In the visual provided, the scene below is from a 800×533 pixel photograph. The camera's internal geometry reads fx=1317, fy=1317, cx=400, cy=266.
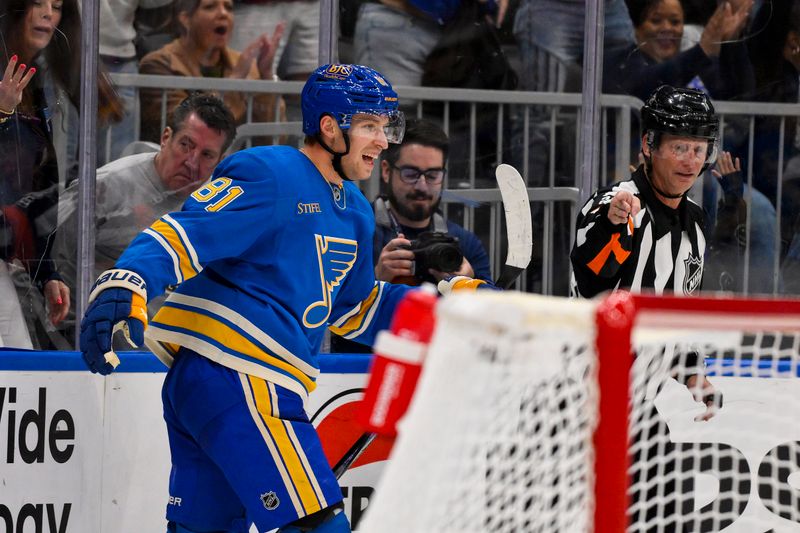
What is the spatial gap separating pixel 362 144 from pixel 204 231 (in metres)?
0.47

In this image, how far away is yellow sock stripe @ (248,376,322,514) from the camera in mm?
2850

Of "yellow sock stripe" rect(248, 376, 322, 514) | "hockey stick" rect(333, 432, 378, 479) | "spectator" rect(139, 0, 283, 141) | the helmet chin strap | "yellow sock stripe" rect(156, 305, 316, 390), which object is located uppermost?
"spectator" rect(139, 0, 283, 141)

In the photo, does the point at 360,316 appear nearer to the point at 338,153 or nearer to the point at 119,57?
the point at 338,153

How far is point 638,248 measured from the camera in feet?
11.0

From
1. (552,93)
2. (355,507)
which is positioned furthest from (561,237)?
(355,507)

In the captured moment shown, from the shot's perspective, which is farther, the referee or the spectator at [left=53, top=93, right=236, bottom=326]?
the spectator at [left=53, top=93, right=236, bottom=326]

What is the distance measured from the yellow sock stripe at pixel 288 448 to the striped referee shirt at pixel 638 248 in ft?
2.92

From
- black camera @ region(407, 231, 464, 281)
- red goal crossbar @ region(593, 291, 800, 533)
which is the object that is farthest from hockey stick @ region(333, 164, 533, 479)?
red goal crossbar @ region(593, 291, 800, 533)

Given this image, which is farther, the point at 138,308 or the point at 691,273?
the point at 691,273

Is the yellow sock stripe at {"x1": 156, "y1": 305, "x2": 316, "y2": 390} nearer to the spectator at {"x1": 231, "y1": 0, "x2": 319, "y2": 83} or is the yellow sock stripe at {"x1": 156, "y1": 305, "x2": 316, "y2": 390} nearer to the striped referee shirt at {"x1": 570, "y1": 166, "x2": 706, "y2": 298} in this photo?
the striped referee shirt at {"x1": 570, "y1": 166, "x2": 706, "y2": 298}

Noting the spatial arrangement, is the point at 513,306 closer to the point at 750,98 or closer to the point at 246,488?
the point at 246,488

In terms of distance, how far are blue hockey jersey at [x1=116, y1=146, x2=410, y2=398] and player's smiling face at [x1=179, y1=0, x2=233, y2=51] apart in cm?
136

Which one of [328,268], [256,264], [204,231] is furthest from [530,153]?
[204,231]

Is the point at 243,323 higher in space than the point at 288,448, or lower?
higher
